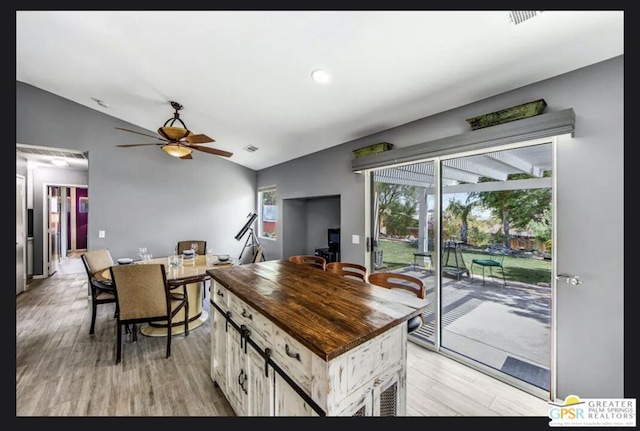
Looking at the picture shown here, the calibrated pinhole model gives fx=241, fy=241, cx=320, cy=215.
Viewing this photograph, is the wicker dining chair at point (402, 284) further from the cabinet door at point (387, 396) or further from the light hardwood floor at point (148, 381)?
the light hardwood floor at point (148, 381)

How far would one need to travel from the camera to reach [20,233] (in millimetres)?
4348

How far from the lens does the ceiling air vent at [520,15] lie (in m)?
1.36

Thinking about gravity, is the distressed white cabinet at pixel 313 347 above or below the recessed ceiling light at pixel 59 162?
below

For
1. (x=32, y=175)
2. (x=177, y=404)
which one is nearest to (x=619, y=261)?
(x=177, y=404)

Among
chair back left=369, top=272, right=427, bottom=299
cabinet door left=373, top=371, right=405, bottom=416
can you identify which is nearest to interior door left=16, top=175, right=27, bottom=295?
chair back left=369, top=272, right=427, bottom=299

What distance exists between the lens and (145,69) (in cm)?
263

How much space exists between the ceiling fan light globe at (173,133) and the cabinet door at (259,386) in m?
2.51

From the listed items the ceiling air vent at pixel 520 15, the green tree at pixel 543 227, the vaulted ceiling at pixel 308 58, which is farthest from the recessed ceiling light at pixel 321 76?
the green tree at pixel 543 227

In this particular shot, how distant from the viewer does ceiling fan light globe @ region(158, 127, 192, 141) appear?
271 centimetres

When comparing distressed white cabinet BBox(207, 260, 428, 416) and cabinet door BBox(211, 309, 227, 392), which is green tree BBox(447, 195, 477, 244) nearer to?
distressed white cabinet BBox(207, 260, 428, 416)

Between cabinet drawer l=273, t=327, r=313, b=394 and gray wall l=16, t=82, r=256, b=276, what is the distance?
186 inches

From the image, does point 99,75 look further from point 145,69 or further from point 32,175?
point 32,175

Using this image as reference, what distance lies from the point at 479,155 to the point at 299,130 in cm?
226

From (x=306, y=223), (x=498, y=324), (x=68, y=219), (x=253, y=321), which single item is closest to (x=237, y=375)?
(x=253, y=321)
